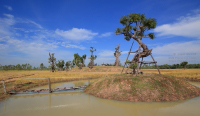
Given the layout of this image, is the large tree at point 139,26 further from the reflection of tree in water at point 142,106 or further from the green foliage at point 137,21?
the reflection of tree in water at point 142,106

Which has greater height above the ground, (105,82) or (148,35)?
(148,35)

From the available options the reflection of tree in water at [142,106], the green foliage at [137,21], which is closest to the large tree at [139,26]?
the green foliage at [137,21]

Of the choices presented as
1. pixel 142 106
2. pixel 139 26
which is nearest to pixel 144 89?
pixel 142 106

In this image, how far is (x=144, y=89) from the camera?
A: 10531 mm

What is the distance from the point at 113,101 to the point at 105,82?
3.29 m

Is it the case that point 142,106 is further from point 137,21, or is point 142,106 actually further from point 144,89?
point 137,21

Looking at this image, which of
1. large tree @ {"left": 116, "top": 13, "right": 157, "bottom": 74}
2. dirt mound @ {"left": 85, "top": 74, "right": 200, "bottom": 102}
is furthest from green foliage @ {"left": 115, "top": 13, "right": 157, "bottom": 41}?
dirt mound @ {"left": 85, "top": 74, "right": 200, "bottom": 102}

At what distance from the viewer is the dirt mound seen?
996cm

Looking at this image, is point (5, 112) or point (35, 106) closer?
point (5, 112)

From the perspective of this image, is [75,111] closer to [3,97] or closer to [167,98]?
[167,98]

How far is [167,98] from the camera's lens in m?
9.73

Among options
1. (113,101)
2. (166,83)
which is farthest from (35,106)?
(166,83)

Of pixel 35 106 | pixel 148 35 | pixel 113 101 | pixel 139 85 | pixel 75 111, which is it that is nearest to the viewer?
pixel 75 111

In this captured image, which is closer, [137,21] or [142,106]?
[142,106]
